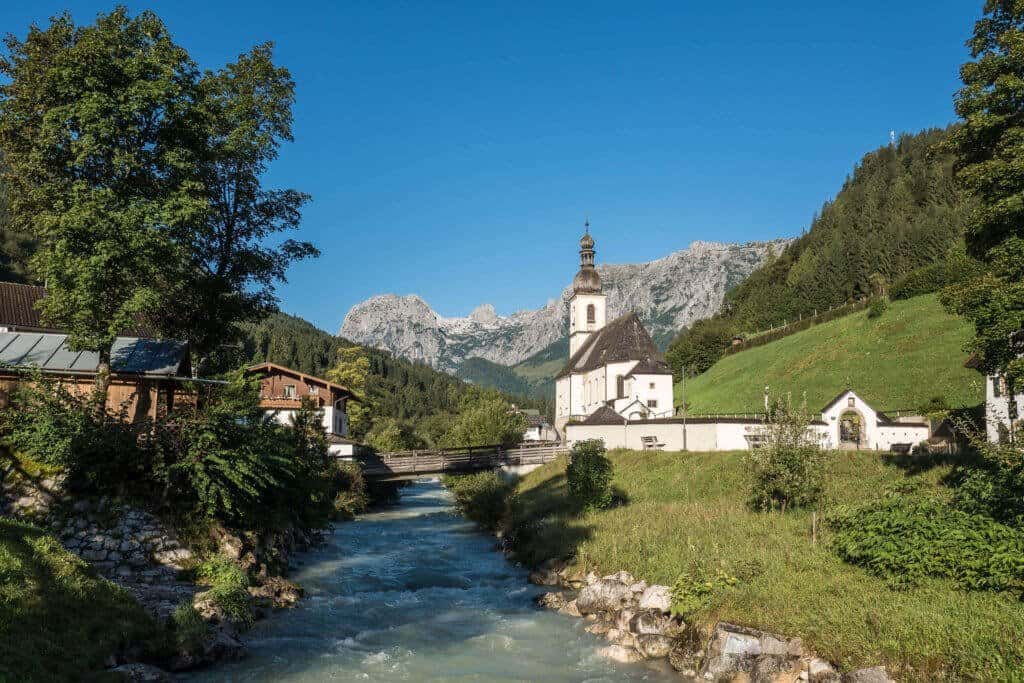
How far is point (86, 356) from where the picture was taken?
73.8 ft

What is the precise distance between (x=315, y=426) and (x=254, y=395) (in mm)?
11115

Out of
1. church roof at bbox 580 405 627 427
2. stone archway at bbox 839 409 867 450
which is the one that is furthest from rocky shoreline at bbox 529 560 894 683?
church roof at bbox 580 405 627 427

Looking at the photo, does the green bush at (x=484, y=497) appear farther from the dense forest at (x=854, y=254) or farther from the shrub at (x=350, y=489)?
the dense forest at (x=854, y=254)

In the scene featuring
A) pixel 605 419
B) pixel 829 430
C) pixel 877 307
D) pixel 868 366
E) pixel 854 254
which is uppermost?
pixel 854 254

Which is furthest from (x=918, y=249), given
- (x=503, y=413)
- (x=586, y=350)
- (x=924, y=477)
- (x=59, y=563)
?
(x=59, y=563)

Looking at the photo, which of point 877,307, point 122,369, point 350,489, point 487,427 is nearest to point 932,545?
point 122,369

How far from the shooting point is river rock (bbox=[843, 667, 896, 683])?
10906mm

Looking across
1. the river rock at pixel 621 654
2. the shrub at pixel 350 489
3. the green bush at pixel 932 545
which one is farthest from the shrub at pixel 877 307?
the river rock at pixel 621 654

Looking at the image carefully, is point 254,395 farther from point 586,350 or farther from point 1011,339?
point 586,350

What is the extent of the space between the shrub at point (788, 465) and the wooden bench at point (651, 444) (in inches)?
744

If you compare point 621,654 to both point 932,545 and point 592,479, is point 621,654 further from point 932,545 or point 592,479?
point 592,479

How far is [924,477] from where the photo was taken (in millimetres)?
22688

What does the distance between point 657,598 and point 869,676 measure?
5.84 m

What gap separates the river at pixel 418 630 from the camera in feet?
44.7
